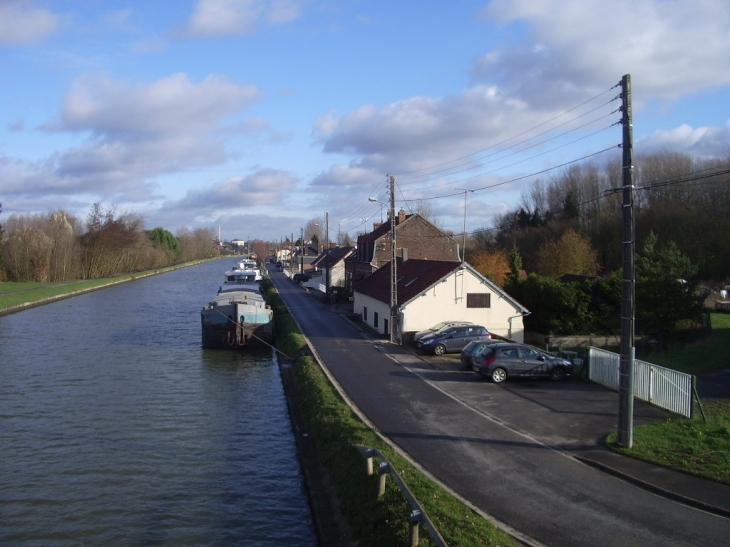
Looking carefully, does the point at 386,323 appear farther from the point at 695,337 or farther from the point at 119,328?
the point at 119,328

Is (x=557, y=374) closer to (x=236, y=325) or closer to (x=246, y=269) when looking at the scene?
(x=236, y=325)

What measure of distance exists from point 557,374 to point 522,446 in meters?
8.72

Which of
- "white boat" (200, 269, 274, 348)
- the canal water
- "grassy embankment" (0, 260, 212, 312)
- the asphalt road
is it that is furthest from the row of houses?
"grassy embankment" (0, 260, 212, 312)

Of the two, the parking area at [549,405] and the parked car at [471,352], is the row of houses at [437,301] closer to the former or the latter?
the parking area at [549,405]

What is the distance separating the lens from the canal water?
1335 centimetres

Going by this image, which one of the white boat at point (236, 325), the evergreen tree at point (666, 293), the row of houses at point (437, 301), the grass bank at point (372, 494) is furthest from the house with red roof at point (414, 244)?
the grass bank at point (372, 494)

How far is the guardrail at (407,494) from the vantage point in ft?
28.3

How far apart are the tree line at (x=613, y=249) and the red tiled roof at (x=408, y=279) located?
16.6 feet

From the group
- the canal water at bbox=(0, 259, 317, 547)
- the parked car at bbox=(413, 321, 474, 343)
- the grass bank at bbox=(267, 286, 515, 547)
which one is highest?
Result: the parked car at bbox=(413, 321, 474, 343)

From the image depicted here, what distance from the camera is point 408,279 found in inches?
1463

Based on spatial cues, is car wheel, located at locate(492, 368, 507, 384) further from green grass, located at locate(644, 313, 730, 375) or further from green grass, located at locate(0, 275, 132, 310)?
green grass, located at locate(0, 275, 132, 310)

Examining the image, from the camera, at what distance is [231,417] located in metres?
21.9

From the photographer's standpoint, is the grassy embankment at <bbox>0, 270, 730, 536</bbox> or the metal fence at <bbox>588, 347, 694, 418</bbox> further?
the metal fence at <bbox>588, 347, 694, 418</bbox>

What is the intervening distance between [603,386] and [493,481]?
1104 centimetres
